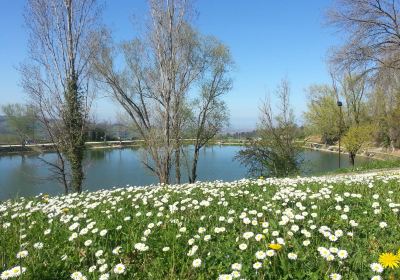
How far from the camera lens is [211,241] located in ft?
11.6

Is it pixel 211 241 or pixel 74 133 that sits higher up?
pixel 74 133

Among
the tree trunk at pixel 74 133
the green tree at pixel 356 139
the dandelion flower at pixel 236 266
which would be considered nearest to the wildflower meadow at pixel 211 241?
the dandelion flower at pixel 236 266

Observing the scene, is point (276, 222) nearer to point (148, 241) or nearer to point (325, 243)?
point (325, 243)

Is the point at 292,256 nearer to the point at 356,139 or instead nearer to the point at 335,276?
the point at 335,276

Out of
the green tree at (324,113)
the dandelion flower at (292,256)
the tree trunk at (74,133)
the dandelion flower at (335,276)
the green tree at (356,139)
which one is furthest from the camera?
the green tree at (324,113)

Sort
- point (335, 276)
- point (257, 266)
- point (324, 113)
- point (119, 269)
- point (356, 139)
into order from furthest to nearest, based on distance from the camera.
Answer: point (324, 113) < point (356, 139) < point (119, 269) < point (257, 266) < point (335, 276)

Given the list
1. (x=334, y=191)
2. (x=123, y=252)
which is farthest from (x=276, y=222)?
(x=334, y=191)

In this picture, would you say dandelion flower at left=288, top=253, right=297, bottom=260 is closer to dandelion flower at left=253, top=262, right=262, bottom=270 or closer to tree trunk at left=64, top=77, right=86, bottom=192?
dandelion flower at left=253, top=262, right=262, bottom=270

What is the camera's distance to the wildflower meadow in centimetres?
291

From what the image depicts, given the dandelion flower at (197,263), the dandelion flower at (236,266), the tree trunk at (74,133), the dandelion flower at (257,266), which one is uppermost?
the tree trunk at (74,133)

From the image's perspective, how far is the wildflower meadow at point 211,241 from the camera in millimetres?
2908

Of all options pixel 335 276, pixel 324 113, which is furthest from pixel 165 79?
pixel 324 113

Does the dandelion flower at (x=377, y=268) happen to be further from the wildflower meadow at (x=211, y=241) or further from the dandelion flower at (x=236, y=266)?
the dandelion flower at (x=236, y=266)

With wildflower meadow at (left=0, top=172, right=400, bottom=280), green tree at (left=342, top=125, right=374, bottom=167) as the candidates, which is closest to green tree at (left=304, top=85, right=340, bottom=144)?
green tree at (left=342, top=125, right=374, bottom=167)
